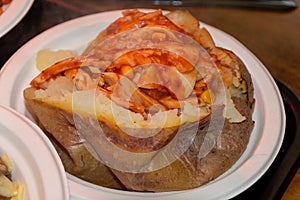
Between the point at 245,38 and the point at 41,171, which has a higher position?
the point at 41,171

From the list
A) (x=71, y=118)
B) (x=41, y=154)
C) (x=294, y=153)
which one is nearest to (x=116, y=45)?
(x=71, y=118)

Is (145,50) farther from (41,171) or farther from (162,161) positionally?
(41,171)

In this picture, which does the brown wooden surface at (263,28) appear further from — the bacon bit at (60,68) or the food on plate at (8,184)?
the food on plate at (8,184)

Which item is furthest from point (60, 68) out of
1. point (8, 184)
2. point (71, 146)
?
point (8, 184)

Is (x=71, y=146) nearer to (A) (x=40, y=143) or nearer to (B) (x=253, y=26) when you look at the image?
(A) (x=40, y=143)

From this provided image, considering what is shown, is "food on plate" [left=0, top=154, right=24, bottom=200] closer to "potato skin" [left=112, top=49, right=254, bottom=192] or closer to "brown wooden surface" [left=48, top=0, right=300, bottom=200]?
"potato skin" [left=112, top=49, right=254, bottom=192]

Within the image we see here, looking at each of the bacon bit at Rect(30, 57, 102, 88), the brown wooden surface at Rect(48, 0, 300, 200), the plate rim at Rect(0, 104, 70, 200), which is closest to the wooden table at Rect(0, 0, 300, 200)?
the brown wooden surface at Rect(48, 0, 300, 200)

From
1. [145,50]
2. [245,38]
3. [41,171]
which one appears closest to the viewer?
[41,171]
